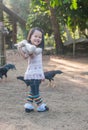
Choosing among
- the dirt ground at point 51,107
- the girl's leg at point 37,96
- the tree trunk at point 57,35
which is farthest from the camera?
the tree trunk at point 57,35

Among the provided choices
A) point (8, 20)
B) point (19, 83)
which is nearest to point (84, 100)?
point (19, 83)

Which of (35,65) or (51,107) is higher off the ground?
(35,65)

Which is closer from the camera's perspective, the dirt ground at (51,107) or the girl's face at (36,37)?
the dirt ground at (51,107)

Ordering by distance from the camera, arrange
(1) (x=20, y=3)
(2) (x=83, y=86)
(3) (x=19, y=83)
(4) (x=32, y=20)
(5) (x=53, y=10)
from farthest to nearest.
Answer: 1. (1) (x=20, y=3)
2. (4) (x=32, y=20)
3. (5) (x=53, y=10)
4. (3) (x=19, y=83)
5. (2) (x=83, y=86)

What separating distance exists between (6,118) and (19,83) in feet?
10.6

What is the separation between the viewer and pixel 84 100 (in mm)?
6531

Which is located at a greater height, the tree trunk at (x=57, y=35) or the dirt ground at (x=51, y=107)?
the tree trunk at (x=57, y=35)

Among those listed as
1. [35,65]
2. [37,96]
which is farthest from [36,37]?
[37,96]

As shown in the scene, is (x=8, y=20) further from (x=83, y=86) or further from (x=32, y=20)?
(x=83, y=86)

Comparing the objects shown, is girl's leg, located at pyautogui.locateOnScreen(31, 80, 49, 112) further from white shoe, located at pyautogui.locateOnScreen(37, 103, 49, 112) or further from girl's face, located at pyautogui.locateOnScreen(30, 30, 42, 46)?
girl's face, located at pyautogui.locateOnScreen(30, 30, 42, 46)

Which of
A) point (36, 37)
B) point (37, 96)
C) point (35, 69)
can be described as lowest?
point (37, 96)

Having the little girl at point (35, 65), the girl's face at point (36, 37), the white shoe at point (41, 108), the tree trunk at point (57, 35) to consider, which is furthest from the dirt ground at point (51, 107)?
the tree trunk at point (57, 35)

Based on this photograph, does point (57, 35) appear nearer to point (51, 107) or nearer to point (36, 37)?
point (51, 107)

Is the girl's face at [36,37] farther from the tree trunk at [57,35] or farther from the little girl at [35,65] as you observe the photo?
the tree trunk at [57,35]
